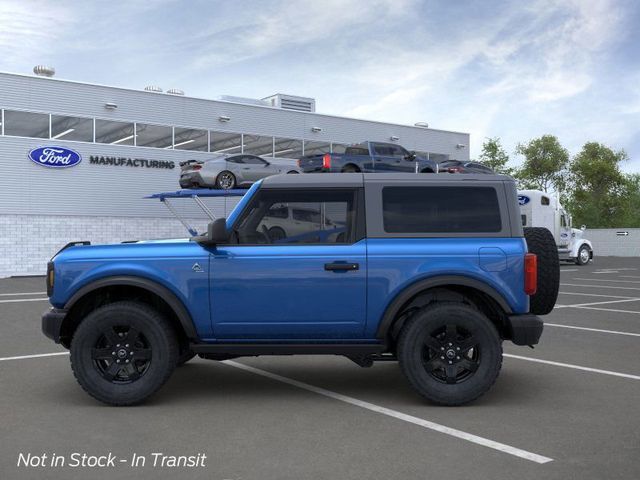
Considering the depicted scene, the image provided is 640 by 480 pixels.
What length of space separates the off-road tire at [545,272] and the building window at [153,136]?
25579 millimetres

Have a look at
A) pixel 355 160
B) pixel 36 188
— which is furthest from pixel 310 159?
pixel 36 188

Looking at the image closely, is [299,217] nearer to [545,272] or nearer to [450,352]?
[450,352]

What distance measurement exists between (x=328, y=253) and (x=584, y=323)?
6920 mm

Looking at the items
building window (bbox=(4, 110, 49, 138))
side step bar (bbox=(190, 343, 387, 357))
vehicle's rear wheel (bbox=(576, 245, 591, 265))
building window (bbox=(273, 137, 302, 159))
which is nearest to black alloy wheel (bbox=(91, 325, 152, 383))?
side step bar (bbox=(190, 343, 387, 357))

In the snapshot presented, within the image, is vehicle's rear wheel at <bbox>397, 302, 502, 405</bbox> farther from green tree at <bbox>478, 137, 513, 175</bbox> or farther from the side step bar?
green tree at <bbox>478, 137, 513, 175</bbox>

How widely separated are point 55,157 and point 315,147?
1257 centimetres

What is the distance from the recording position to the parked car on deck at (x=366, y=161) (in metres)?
21.8

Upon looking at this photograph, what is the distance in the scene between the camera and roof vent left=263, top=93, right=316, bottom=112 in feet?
116

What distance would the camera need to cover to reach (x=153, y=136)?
29.9 m

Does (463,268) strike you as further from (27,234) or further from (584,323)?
(27,234)

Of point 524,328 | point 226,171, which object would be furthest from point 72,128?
point 524,328

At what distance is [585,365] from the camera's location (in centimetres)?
748

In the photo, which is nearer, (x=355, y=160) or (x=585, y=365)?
(x=585, y=365)

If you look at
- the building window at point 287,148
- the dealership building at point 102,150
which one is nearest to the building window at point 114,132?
the dealership building at point 102,150
